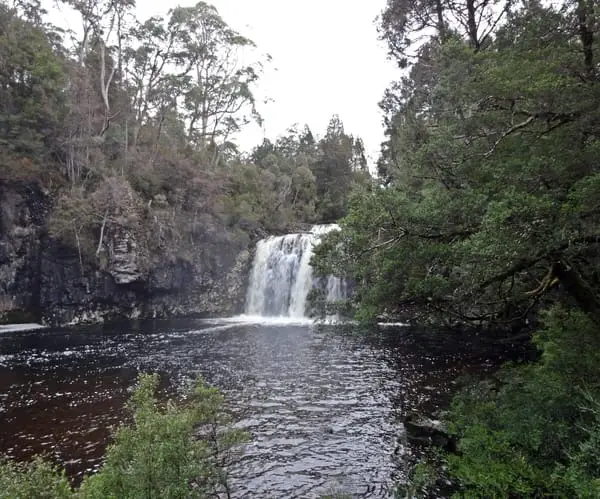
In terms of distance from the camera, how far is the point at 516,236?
17.6 feet

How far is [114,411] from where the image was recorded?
10656 mm

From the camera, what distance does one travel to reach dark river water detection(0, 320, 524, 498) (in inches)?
303

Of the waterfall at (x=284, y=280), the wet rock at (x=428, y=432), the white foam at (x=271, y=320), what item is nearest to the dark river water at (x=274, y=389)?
the wet rock at (x=428, y=432)

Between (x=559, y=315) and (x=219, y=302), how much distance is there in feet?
86.9

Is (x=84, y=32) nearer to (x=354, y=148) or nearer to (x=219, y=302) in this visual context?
(x=219, y=302)

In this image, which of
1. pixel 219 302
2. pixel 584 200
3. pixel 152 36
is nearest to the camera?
pixel 584 200

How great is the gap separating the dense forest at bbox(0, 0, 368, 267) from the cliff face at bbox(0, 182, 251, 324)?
760 mm

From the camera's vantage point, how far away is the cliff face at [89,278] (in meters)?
25.6

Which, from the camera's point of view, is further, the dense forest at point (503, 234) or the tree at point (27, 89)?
the tree at point (27, 89)

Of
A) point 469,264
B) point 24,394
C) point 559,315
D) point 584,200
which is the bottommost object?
point 24,394

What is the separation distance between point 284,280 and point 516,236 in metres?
24.6

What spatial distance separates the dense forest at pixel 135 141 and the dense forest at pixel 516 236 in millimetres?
23516

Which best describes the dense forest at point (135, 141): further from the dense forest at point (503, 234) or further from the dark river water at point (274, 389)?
the dense forest at point (503, 234)

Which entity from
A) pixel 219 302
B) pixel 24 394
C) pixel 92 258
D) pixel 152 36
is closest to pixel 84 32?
pixel 152 36
